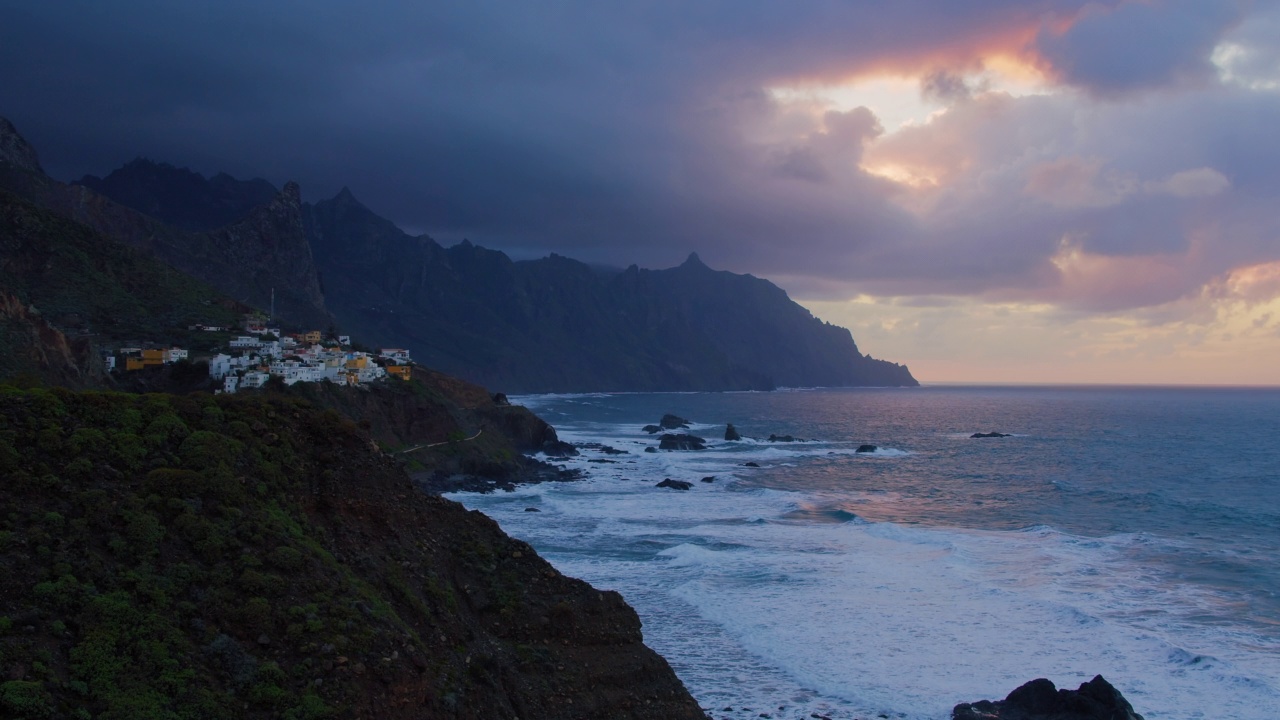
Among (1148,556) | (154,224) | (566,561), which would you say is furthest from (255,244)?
(1148,556)

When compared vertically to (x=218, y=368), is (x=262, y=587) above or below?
below

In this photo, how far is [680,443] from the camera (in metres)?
84.7

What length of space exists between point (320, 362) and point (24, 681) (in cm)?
5913

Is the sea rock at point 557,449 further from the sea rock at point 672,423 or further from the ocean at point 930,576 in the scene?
the sea rock at point 672,423

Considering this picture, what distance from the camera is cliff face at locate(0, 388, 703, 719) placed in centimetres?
921

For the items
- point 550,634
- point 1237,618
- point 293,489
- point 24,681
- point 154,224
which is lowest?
point 1237,618

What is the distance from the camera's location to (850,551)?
107 ft

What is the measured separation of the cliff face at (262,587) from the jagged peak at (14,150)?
116 m

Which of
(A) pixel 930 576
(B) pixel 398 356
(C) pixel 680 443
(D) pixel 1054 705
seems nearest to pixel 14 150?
(B) pixel 398 356

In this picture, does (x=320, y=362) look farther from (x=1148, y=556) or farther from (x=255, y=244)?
(x=255, y=244)

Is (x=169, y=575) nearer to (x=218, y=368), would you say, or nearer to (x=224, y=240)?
(x=218, y=368)

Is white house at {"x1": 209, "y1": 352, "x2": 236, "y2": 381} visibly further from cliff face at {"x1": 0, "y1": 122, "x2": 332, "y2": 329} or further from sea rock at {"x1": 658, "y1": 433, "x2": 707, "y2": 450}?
cliff face at {"x1": 0, "y1": 122, "x2": 332, "y2": 329}

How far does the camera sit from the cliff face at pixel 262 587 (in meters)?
9.21

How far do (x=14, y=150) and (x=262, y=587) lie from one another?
406 ft
